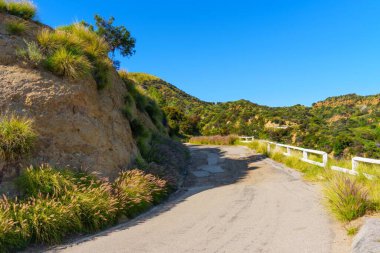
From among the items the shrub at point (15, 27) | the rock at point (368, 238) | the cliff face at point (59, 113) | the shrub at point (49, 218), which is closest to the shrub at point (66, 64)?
the cliff face at point (59, 113)

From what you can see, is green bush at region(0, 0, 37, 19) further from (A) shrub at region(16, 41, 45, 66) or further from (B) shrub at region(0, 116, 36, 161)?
(B) shrub at region(0, 116, 36, 161)

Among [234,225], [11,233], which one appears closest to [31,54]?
[11,233]

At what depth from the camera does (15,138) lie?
6.92 metres

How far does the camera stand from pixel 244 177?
1220cm

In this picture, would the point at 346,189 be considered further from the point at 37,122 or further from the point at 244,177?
the point at 37,122

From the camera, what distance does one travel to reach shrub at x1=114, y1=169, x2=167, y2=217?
7465mm

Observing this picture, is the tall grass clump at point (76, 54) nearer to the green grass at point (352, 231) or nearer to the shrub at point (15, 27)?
the shrub at point (15, 27)

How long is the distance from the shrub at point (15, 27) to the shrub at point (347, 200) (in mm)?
10111

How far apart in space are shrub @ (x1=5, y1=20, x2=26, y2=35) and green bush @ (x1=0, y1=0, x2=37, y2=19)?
45.0 inches

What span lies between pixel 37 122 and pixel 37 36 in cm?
340

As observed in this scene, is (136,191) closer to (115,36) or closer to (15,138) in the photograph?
(15,138)

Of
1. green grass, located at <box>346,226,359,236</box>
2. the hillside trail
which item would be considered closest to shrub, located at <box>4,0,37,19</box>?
the hillside trail

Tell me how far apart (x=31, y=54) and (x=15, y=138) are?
3.16 meters

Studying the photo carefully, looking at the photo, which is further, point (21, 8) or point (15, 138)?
point (21, 8)
